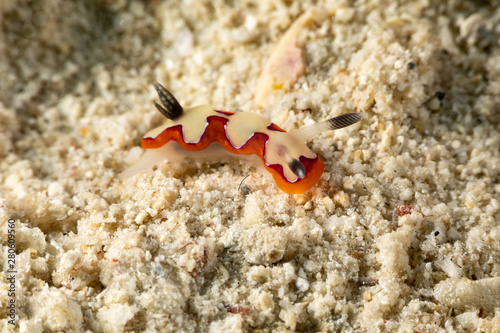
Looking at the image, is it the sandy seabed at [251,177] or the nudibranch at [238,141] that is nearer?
the sandy seabed at [251,177]

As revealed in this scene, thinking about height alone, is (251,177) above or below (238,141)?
below

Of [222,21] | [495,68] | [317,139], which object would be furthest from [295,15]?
[495,68]

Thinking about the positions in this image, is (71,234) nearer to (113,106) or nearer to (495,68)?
(113,106)

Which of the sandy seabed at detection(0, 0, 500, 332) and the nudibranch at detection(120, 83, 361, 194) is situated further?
the nudibranch at detection(120, 83, 361, 194)
